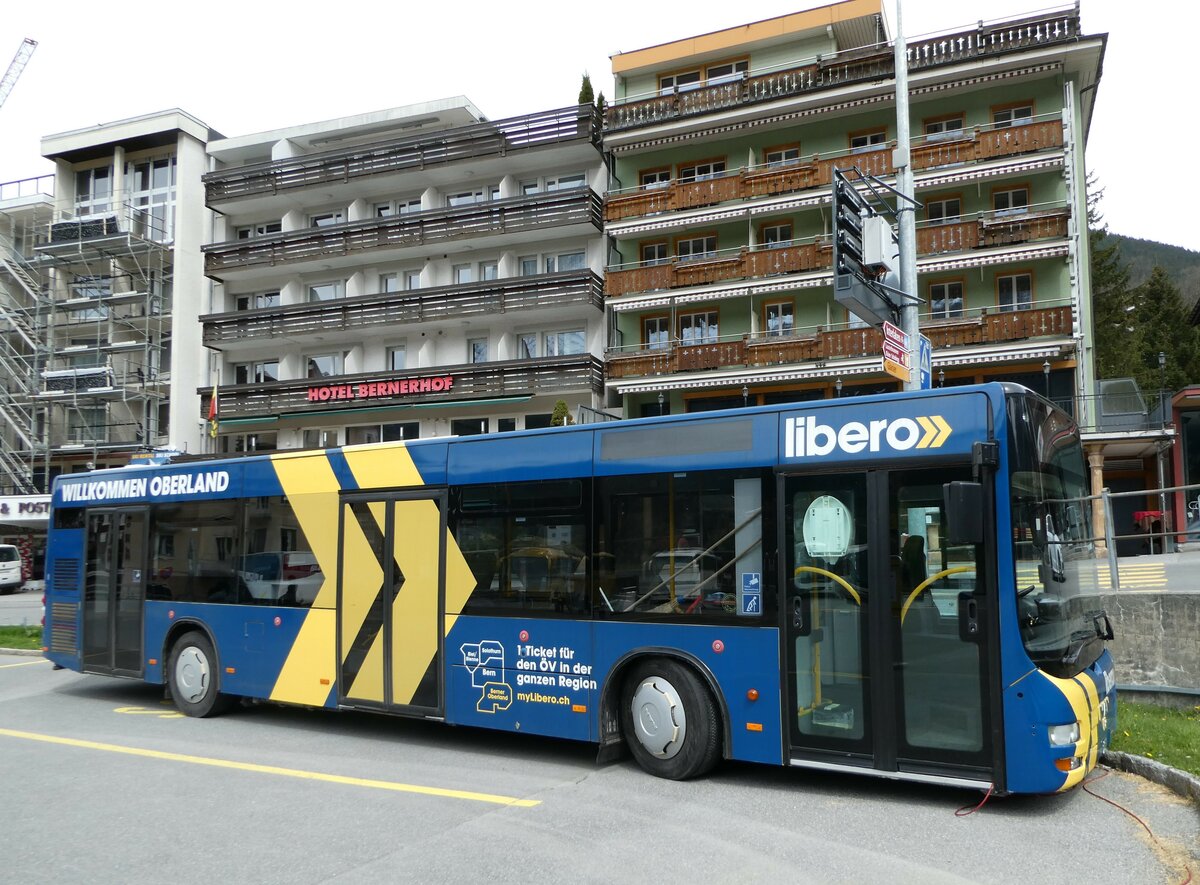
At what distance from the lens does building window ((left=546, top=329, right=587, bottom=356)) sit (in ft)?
114

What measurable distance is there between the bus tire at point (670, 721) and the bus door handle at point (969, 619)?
208 centimetres

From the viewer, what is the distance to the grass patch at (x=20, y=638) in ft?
59.5

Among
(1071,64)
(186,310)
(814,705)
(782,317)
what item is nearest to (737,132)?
(782,317)

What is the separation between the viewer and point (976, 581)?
668 centimetres

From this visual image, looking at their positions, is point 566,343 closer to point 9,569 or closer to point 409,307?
point 409,307

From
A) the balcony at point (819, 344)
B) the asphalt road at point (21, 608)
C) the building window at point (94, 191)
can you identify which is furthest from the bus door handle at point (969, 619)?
the building window at point (94, 191)

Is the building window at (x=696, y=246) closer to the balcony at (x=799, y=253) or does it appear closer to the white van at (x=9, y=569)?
the balcony at (x=799, y=253)

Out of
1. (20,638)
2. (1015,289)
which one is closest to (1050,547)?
(20,638)

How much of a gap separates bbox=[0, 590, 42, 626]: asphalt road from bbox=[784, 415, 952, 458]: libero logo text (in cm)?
1991

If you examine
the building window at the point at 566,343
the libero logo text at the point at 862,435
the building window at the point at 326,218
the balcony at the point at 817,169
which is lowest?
the libero logo text at the point at 862,435

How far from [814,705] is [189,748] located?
613cm

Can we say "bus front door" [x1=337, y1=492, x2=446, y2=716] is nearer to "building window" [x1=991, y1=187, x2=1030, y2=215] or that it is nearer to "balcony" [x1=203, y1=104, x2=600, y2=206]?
"building window" [x1=991, y1=187, x2=1030, y2=215]

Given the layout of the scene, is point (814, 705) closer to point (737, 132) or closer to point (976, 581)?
point (976, 581)

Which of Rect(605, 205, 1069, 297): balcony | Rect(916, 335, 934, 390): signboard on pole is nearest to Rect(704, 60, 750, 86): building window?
Rect(605, 205, 1069, 297): balcony
